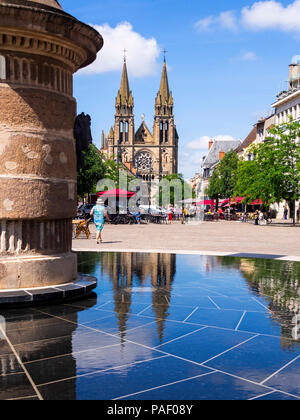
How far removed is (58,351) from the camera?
4.27m

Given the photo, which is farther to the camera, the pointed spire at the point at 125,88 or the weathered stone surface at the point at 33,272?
the pointed spire at the point at 125,88

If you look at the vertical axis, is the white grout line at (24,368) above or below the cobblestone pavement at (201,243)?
below

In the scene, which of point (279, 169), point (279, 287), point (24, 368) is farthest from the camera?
point (279, 169)

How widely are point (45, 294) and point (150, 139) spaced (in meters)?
143

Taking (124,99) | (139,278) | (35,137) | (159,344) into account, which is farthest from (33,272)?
(124,99)

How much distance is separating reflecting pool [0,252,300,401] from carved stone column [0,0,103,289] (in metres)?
0.82

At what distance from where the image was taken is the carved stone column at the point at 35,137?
630cm

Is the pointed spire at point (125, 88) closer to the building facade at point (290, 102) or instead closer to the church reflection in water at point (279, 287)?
the building facade at point (290, 102)

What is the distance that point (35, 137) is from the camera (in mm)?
6590

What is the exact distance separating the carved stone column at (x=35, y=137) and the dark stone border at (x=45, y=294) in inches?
9.4

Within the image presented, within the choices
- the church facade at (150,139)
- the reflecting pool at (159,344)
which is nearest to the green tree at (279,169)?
the reflecting pool at (159,344)

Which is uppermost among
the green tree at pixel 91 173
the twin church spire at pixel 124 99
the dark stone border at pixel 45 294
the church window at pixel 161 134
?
the twin church spire at pixel 124 99

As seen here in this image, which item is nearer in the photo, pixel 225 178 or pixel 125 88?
pixel 225 178

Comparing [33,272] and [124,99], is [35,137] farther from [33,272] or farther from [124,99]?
[124,99]
